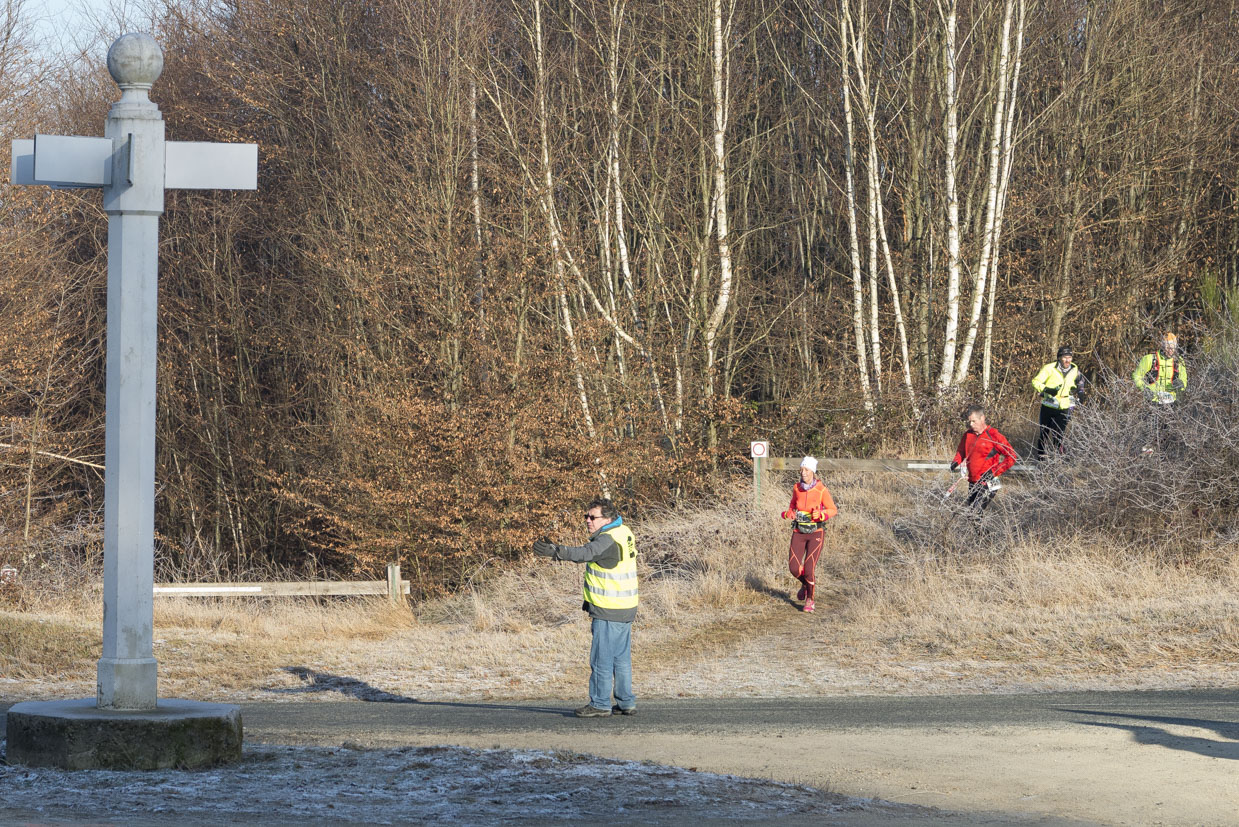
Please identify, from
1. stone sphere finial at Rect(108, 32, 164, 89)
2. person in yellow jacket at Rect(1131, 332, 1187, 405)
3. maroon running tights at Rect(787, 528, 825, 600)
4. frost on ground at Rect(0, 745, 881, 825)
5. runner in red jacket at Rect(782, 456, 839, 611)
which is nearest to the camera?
frost on ground at Rect(0, 745, 881, 825)

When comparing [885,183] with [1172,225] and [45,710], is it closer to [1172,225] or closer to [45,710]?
[1172,225]

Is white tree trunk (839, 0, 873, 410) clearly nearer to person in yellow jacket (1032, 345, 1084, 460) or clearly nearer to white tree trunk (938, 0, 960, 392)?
white tree trunk (938, 0, 960, 392)

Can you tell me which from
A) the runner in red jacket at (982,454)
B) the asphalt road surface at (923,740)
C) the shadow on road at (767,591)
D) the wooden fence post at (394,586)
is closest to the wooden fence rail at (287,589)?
the wooden fence post at (394,586)

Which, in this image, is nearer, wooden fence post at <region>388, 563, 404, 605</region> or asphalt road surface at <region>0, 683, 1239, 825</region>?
asphalt road surface at <region>0, 683, 1239, 825</region>

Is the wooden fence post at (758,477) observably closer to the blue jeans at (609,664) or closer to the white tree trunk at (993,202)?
the white tree trunk at (993,202)

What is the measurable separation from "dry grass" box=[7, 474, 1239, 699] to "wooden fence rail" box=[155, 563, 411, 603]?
246mm

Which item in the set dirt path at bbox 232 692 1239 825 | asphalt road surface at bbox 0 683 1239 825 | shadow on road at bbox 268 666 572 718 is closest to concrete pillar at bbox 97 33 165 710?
asphalt road surface at bbox 0 683 1239 825

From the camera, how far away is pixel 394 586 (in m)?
19.7

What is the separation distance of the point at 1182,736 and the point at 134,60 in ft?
25.6

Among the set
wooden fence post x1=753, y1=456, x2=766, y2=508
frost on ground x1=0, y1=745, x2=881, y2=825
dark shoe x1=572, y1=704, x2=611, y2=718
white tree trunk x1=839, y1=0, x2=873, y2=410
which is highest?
white tree trunk x1=839, y1=0, x2=873, y2=410

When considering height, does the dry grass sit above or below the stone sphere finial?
below

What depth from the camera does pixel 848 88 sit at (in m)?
27.5

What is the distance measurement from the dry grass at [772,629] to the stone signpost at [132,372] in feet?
20.2

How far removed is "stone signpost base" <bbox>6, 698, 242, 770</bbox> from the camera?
7.10 meters
